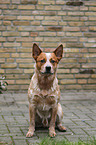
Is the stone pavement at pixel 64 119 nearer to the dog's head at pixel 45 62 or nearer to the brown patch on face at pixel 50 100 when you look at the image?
the brown patch on face at pixel 50 100

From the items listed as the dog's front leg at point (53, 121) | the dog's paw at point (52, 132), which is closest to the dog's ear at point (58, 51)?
the dog's front leg at point (53, 121)

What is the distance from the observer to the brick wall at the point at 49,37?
28.0 ft

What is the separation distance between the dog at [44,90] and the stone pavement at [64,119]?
0.26m

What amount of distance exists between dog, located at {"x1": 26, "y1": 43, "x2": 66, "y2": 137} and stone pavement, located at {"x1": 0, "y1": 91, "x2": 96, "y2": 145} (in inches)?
10.0

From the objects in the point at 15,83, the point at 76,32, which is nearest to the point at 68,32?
the point at 76,32

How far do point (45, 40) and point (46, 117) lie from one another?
411cm

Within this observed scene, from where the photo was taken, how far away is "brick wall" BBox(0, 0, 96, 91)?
28.0 ft

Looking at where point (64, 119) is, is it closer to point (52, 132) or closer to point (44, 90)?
point (52, 132)

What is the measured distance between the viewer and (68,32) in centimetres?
869

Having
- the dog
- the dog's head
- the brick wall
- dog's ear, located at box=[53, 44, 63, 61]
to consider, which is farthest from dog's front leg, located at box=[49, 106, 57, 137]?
the brick wall

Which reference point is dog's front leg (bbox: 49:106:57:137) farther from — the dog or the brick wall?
the brick wall

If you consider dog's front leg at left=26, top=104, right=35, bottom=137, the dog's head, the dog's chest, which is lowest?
dog's front leg at left=26, top=104, right=35, bottom=137

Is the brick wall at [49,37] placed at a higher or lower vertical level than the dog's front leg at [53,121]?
higher

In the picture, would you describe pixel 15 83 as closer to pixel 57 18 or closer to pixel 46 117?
pixel 57 18
